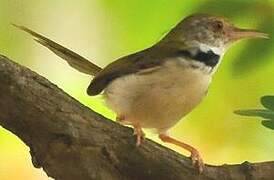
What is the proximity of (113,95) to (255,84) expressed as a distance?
226 millimetres

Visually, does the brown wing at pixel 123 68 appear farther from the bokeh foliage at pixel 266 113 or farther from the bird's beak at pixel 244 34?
the bokeh foliage at pixel 266 113

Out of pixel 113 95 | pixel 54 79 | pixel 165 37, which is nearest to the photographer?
pixel 113 95

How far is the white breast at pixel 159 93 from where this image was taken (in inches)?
48.4

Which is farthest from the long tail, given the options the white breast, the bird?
the white breast

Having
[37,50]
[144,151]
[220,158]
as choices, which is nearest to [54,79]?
[37,50]

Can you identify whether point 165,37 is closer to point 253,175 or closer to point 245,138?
point 245,138

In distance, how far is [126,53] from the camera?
140cm

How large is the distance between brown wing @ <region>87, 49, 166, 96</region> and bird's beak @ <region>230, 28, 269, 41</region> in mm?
137

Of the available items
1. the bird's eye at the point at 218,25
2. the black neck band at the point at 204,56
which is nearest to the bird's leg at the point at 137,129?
the black neck band at the point at 204,56

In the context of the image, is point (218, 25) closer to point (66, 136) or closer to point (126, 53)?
point (126, 53)

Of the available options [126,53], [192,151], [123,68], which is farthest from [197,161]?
[126,53]

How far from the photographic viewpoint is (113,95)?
1262 mm

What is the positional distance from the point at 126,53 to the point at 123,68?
140 millimetres

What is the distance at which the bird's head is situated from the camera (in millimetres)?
1369
